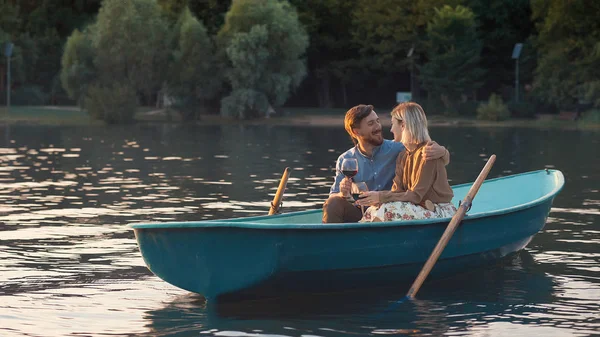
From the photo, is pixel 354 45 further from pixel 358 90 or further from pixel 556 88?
pixel 556 88

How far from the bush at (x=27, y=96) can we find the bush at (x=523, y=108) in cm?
2772

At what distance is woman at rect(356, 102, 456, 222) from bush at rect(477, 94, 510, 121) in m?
44.4

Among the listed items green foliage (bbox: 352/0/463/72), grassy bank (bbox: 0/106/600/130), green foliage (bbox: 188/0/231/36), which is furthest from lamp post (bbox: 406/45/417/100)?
green foliage (bbox: 188/0/231/36)

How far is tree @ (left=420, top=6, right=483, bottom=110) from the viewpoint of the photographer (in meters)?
55.6

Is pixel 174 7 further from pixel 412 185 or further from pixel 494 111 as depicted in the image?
pixel 412 185

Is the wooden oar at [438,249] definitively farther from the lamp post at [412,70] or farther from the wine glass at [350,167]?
the lamp post at [412,70]

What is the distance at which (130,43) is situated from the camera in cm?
5653

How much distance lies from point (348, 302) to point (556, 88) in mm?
44957

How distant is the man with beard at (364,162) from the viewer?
418 inches

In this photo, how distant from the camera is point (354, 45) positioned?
208 ft

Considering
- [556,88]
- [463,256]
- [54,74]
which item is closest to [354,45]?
[556,88]

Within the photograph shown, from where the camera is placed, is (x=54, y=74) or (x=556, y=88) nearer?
(x=556, y=88)

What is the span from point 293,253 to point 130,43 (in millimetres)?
47903

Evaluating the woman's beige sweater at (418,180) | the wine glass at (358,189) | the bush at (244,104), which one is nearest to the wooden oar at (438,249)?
the woman's beige sweater at (418,180)
